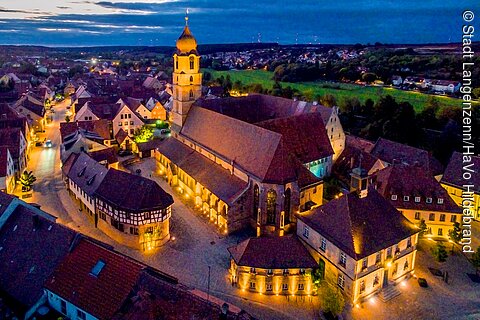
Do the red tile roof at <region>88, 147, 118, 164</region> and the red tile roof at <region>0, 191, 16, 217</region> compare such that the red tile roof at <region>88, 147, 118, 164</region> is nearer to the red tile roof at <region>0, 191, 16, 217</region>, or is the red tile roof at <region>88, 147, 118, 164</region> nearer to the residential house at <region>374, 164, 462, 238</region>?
the red tile roof at <region>0, 191, 16, 217</region>

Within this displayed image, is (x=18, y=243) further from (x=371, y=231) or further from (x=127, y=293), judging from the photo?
(x=371, y=231)

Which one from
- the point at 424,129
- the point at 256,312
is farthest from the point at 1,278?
the point at 424,129

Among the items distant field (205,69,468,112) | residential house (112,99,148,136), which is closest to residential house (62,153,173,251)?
residential house (112,99,148,136)

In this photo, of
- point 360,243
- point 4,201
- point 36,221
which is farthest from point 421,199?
point 4,201

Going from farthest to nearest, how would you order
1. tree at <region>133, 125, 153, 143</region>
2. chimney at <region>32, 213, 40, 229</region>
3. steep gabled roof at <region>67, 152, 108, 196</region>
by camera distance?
1. tree at <region>133, 125, 153, 143</region>
2. steep gabled roof at <region>67, 152, 108, 196</region>
3. chimney at <region>32, 213, 40, 229</region>

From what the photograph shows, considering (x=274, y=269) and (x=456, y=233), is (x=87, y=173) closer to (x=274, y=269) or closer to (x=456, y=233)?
(x=274, y=269)

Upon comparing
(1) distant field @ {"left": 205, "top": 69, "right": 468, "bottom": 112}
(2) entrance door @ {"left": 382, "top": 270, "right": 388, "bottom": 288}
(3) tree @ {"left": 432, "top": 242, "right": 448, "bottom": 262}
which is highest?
(1) distant field @ {"left": 205, "top": 69, "right": 468, "bottom": 112}
